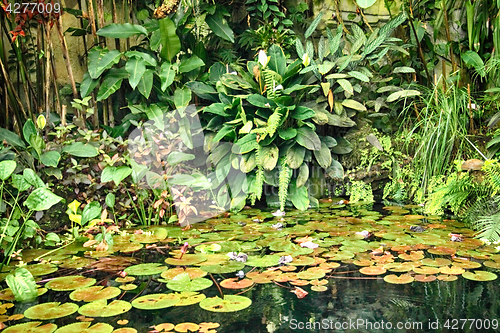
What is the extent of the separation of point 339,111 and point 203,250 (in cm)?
197

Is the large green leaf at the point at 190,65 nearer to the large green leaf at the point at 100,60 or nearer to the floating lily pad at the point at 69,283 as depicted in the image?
the large green leaf at the point at 100,60

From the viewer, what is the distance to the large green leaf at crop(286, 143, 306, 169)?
3621 mm

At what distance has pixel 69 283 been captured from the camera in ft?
6.98

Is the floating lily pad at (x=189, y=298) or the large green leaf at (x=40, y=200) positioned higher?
the large green leaf at (x=40, y=200)

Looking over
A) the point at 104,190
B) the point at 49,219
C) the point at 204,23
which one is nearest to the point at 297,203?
the point at 104,190

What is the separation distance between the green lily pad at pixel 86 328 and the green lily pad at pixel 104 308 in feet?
0.30

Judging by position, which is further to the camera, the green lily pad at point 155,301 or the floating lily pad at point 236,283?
the floating lily pad at point 236,283

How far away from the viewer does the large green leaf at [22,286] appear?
189 cm

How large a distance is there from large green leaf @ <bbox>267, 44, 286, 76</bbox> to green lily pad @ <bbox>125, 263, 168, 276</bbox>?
7.08 ft

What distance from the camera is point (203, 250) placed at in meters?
2.56

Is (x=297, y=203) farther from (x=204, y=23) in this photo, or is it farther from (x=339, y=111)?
(x=204, y=23)

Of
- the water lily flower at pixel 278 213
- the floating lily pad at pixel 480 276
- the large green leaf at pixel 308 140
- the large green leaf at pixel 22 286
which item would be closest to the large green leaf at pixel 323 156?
the large green leaf at pixel 308 140

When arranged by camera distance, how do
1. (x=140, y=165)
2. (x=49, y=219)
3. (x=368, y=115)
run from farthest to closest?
(x=368, y=115)
(x=140, y=165)
(x=49, y=219)

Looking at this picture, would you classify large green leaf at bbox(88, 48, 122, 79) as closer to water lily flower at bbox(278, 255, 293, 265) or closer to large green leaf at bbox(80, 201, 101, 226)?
large green leaf at bbox(80, 201, 101, 226)
